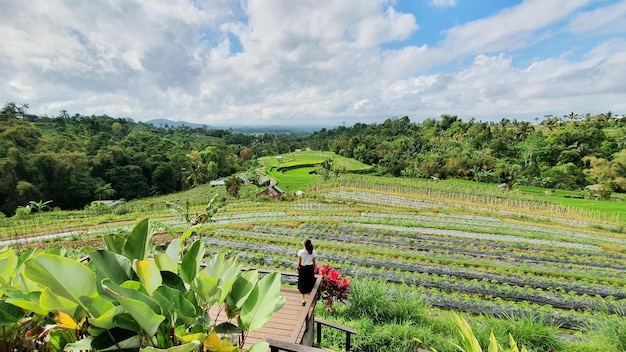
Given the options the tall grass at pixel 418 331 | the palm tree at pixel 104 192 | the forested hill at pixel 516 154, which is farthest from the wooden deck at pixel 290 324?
the palm tree at pixel 104 192

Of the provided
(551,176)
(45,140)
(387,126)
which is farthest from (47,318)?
(387,126)

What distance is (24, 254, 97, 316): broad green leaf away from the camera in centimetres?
75

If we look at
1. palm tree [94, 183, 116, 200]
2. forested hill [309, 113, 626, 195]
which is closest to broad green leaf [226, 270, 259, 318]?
forested hill [309, 113, 626, 195]

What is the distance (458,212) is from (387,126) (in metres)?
44.2

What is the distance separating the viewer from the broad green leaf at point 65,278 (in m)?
0.75

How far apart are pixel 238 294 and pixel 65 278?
52cm

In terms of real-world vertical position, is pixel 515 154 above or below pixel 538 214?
above

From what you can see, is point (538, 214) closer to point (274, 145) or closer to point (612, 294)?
point (612, 294)

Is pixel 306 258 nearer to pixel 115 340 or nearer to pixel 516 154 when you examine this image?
pixel 115 340

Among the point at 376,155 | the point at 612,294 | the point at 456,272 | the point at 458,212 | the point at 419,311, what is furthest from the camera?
the point at 376,155

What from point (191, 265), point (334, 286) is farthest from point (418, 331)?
point (191, 265)

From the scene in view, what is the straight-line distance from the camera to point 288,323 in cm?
351

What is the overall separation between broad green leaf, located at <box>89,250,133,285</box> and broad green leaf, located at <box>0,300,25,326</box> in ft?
0.87

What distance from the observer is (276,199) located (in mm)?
19000
